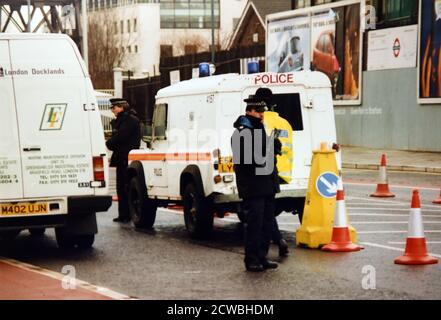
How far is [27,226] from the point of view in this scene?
12.5 metres

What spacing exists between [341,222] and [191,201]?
2.60 m

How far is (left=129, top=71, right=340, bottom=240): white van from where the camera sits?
536 inches

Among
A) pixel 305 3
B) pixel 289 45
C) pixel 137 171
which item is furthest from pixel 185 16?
pixel 137 171

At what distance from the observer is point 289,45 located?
4459cm

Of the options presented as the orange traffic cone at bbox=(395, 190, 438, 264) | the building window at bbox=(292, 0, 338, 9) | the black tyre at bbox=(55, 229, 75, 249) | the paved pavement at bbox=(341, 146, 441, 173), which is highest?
the building window at bbox=(292, 0, 338, 9)

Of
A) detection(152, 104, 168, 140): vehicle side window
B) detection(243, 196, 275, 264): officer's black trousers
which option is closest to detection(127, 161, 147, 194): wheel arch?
detection(152, 104, 168, 140): vehicle side window

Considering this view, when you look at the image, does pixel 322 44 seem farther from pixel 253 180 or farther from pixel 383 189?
pixel 253 180

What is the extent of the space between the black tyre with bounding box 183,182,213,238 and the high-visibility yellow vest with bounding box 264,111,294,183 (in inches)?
46.8

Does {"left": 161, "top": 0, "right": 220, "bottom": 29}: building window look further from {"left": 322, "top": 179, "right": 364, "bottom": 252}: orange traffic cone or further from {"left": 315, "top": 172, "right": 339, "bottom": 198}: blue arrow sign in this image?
{"left": 322, "top": 179, "right": 364, "bottom": 252}: orange traffic cone

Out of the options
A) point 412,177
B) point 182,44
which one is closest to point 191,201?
point 412,177

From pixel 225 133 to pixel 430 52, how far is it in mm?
22351

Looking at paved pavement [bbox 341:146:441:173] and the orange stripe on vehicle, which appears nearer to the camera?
the orange stripe on vehicle

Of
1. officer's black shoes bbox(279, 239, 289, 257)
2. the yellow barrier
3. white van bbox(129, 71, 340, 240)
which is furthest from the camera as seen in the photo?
white van bbox(129, 71, 340, 240)

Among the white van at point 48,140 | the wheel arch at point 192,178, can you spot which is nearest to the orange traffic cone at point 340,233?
the wheel arch at point 192,178
